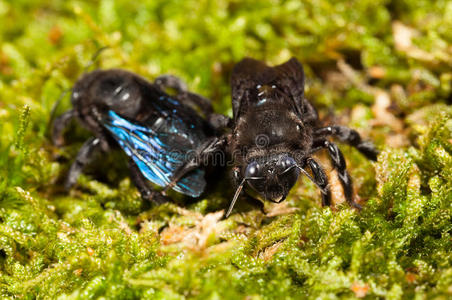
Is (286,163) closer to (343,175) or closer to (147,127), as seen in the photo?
(343,175)

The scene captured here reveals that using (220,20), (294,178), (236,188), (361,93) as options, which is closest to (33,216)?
(236,188)

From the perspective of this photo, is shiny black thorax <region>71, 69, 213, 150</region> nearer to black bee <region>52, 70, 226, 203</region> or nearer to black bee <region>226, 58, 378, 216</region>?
black bee <region>52, 70, 226, 203</region>

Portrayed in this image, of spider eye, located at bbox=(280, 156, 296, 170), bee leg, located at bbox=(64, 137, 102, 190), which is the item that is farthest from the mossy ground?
spider eye, located at bbox=(280, 156, 296, 170)

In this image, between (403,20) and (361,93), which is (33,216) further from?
(403,20)

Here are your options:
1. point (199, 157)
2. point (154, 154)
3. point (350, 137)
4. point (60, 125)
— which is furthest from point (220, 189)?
point (60, 125)

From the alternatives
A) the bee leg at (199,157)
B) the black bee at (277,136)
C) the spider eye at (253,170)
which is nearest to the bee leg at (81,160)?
the bee leg at (199,157)

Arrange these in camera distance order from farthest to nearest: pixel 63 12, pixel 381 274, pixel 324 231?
pixel 63 12, pixel 324 231, pixel 381 274
